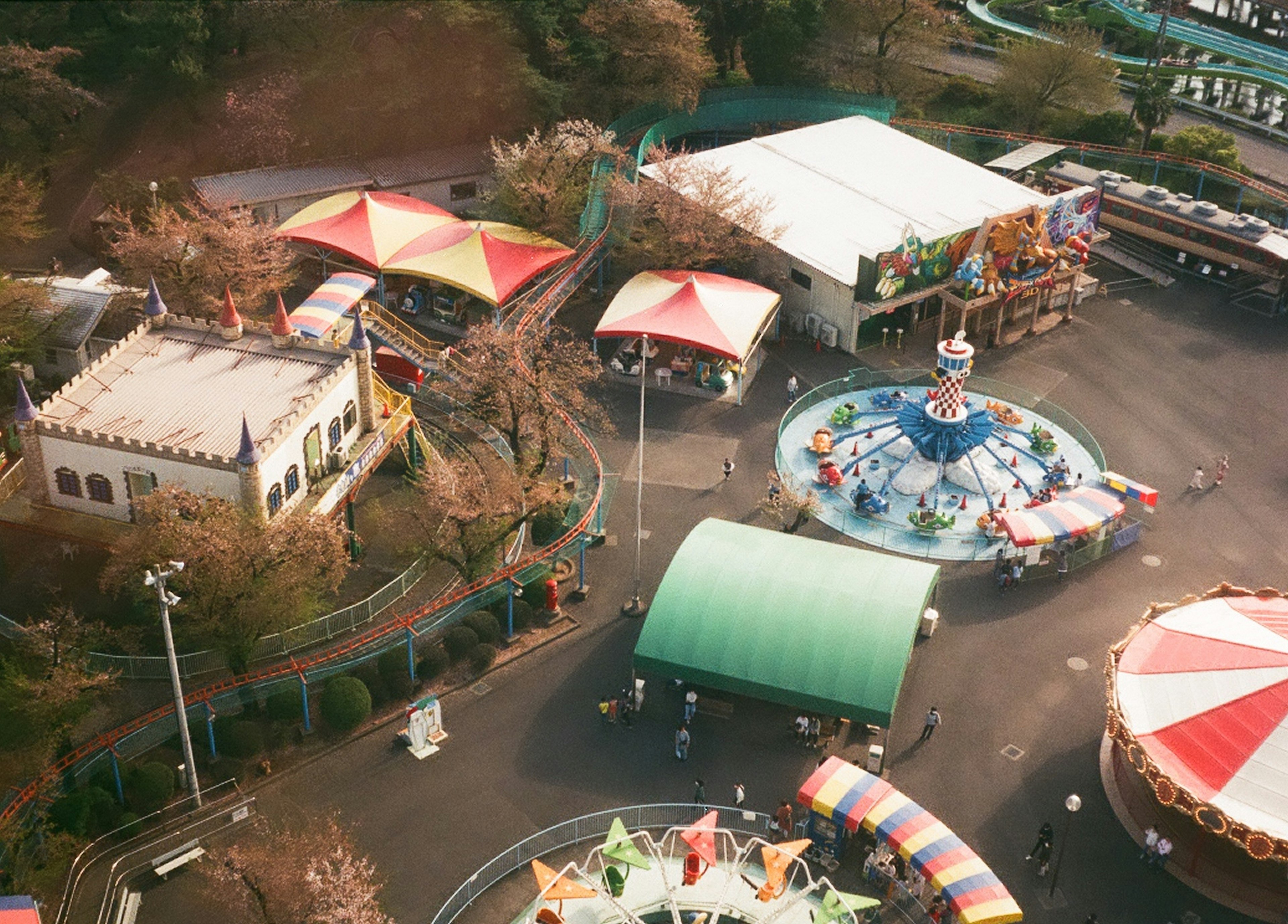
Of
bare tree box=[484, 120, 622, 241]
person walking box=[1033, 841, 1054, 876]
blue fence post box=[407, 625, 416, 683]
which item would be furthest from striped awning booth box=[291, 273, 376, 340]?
person walking box=[1033, 841, 1054, 876]

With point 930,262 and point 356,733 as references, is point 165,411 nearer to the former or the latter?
point 356,733

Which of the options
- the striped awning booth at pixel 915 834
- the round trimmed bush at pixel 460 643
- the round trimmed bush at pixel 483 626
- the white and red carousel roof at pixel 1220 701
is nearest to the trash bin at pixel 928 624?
the white and red carousel roof at pixel 1220 701

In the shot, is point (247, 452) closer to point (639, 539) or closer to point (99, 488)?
point (99, 488)

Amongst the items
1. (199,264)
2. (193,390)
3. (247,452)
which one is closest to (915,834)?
(247,452)

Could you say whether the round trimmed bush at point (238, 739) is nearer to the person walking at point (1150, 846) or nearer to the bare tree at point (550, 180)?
the person walking at point (1150, 846)

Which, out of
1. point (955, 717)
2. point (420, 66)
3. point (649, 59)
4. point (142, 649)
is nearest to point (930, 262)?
point (649, 59)

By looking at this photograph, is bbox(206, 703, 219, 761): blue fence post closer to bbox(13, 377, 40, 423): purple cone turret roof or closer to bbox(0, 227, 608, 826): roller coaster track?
bbox(0, 227, 608, 826): roller coaster track
